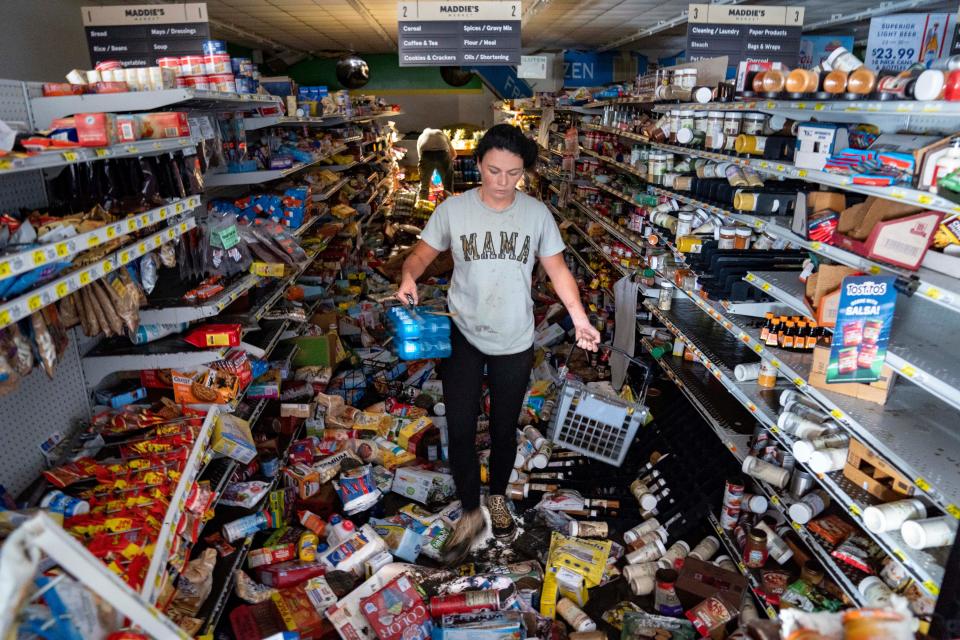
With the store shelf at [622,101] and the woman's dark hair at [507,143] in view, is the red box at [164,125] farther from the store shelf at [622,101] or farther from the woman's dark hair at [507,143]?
the store shelf at [622,101]

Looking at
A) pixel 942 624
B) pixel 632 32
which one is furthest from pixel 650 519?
pixel 632 32

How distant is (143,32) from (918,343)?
5.51 metres

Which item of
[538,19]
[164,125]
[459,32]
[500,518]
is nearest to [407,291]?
[164,125]

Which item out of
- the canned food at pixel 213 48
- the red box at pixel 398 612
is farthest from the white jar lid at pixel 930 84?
the canned food at pixel 213 48

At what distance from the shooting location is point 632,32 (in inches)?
359

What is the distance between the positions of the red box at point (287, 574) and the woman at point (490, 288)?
70 cm

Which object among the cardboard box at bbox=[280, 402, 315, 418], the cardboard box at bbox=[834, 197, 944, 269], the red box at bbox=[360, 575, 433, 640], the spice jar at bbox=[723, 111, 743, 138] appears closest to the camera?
the cardboard box at bbox=[834, 197, 944, 269]

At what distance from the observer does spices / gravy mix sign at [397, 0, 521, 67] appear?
19.1ft

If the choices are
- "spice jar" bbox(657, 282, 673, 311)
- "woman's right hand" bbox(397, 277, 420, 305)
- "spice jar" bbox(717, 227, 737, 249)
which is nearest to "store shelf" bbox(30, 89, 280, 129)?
"woman's right hand" bbox(397, 277, 420, 305)

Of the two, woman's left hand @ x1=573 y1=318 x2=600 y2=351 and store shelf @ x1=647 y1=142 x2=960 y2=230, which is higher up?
store shelf @ x1=647 y1=142 x2=960 y2=230

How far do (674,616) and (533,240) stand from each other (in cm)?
197

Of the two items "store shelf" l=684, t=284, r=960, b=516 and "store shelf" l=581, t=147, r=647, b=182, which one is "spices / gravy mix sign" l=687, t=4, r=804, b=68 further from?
"store shelf" l=684, t=284, r=960, b=516

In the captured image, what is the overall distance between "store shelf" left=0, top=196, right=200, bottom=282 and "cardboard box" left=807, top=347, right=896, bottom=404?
2788 mm

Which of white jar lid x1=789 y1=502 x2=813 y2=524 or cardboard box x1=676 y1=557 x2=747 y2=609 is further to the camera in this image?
cardboard box x1=676 y1=557 x2=747 y2=609
